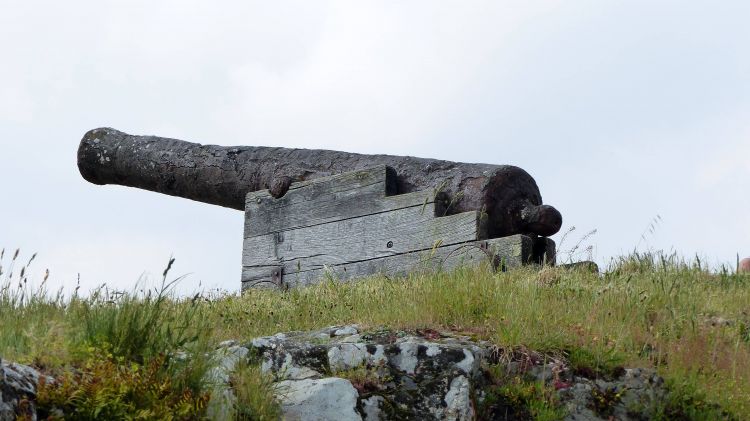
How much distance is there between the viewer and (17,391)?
4.07 m

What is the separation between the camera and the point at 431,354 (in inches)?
214

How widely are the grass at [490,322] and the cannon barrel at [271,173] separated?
3.43ft

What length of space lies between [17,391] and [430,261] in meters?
5.36

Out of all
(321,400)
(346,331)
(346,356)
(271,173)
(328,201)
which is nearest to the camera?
(321,400)

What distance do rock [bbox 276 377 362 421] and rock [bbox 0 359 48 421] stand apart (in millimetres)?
1165

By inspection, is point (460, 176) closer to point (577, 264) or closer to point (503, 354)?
point (577, 264)

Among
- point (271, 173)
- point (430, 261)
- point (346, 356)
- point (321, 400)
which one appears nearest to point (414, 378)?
point (346, 356)

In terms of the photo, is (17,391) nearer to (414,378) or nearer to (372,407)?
(372,407)

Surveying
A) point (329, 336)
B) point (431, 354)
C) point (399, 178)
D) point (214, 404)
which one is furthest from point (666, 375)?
point (399, 178)

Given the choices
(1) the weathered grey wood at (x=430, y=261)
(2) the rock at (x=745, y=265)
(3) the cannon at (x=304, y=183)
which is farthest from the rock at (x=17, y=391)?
(2) the rock at (x=745, y=265)

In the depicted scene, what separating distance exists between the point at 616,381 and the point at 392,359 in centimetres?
122

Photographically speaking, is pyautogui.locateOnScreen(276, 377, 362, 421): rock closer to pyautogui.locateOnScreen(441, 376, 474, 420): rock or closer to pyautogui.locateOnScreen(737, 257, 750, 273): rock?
pyautogui.locateOnScreen(441, 376, 474, 420): rock

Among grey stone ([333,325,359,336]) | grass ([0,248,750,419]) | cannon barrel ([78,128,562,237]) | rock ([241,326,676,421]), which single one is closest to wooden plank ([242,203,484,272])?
cannon barrel ([78,128,562,237])

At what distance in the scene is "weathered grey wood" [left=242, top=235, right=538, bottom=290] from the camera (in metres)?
8.70
